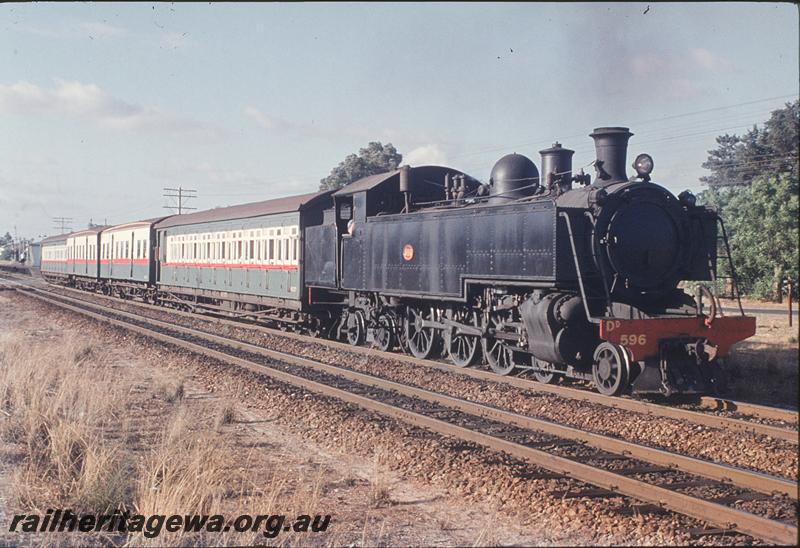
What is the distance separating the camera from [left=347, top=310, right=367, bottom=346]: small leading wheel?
15.8m

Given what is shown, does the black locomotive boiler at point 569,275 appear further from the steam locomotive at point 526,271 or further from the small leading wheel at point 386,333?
the small leading wheel at point 386,333

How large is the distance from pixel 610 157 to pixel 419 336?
5446 millimetres

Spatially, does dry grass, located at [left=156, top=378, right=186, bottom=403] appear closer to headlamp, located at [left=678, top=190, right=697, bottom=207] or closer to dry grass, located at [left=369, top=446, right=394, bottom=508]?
dry grass, located at [left=369, top=446, right=394, bottom=508]

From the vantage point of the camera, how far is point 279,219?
19.0 m

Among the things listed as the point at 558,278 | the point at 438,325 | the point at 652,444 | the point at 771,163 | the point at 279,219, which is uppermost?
the point at 771,163

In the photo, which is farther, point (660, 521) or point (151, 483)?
point (151, 483)

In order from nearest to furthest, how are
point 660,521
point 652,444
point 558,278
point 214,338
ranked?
point 660,521 → point 652,444 → point 558,278 → point 214,338

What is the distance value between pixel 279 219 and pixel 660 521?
15.1 meters

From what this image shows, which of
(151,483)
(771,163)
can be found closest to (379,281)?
(151,483)

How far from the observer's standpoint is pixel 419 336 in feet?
46.4

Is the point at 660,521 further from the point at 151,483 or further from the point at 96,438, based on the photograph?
the point at 96,438

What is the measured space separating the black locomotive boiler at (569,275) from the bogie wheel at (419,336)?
0.04 meters

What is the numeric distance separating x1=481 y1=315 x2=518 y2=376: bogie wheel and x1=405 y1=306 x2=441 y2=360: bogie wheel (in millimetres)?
1579

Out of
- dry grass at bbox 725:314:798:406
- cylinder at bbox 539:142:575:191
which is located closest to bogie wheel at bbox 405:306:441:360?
cylinder at bbox 539:142:575:191
